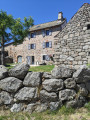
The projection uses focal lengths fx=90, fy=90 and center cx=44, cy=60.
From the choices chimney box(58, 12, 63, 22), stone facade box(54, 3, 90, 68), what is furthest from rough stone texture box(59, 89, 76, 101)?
chimney box(58, 12, 63, 22)

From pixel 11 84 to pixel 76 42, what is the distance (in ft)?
12.6

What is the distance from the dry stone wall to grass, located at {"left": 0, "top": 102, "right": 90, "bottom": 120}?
13 centimetres

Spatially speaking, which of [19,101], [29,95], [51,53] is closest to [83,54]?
[29,95]

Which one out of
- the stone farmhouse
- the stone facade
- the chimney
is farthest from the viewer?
the chimney

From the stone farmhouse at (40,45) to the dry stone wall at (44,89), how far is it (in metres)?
14.7

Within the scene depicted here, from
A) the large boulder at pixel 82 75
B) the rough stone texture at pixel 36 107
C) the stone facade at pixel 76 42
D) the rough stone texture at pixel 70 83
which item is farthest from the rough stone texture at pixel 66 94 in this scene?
the stone facade at pixel 76 42

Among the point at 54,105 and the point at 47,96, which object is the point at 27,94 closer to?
the point at 47,96

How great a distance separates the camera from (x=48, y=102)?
301 cm

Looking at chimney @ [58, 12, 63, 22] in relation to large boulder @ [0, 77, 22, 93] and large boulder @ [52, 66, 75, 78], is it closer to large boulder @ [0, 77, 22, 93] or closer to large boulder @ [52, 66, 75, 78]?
large boulder @ [52, 66, 75, 78]

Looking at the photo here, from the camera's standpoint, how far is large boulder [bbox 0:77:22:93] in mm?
3121

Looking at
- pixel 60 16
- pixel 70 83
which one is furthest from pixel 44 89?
pixel 60 16

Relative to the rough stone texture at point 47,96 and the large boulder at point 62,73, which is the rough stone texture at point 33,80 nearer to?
the rough stone texture at point 47,96

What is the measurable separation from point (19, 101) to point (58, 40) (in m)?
3.80

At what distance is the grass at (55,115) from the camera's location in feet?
8.65
